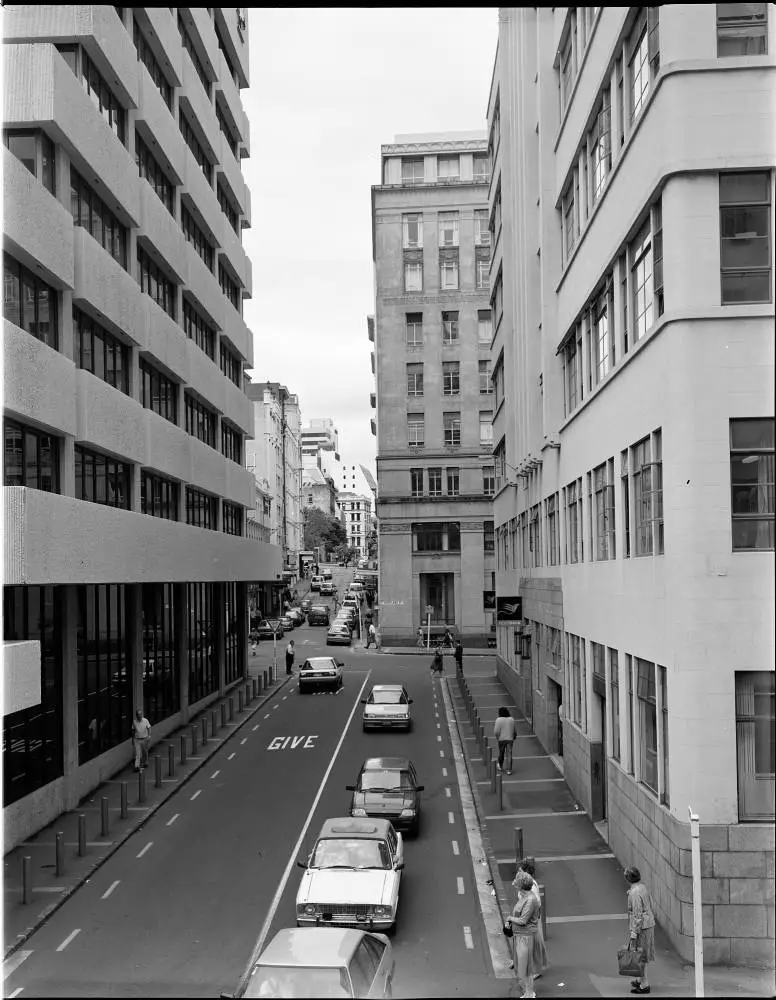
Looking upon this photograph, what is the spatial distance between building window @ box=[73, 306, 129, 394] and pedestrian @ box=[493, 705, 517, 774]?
13.8 meters

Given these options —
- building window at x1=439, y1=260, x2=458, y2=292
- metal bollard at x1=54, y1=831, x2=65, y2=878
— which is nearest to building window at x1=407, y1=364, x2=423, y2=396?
building window at x1=439, y1=260, x2=458, y2=292

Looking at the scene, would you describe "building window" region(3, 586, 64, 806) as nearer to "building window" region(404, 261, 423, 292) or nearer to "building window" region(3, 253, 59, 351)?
"building window" region(3, 253, 59, 351)

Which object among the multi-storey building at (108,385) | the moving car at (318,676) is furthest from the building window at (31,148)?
the moving car at (318,676)

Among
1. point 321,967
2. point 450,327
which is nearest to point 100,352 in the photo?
point 321,967

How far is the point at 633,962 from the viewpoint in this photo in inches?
479

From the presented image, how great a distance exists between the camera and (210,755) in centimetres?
2984

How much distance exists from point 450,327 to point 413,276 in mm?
4780

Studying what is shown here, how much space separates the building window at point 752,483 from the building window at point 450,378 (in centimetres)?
6144

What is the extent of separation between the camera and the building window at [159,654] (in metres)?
32.1

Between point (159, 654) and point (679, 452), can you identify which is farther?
point (159, 654)

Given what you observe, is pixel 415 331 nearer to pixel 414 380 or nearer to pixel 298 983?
pixel 414 380

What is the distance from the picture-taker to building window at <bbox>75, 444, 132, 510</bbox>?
80.0 ft

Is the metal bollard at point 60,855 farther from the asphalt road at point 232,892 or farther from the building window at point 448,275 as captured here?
the building window at point 448,275

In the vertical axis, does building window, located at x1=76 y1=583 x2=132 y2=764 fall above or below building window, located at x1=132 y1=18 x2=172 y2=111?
below
